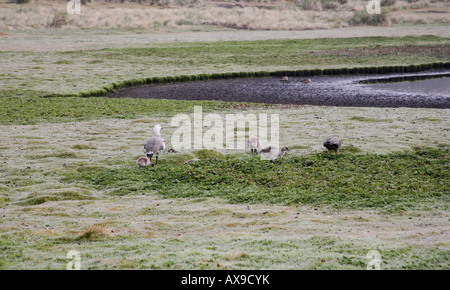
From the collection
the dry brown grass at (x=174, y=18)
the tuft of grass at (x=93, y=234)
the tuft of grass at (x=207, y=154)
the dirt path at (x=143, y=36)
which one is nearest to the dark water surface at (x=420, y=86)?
the tuft of grass at (x=207, y=154)

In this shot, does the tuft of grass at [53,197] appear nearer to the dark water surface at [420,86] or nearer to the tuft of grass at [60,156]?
the tuft of grass at [60,156]

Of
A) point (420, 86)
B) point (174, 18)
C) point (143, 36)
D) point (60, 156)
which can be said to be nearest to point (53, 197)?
point (60, 156)

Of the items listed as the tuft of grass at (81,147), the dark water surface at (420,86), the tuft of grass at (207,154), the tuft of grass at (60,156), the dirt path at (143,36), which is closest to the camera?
the tuft of grass at (207,154)

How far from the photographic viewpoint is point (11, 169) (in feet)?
56.9

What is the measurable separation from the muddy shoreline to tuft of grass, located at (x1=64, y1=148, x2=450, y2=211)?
14710 mm

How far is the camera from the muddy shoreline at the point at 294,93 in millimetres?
32562

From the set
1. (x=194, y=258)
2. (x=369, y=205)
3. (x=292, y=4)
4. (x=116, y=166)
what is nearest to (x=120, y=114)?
(x=116, y=166)

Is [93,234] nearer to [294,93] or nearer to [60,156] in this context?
[60,156]

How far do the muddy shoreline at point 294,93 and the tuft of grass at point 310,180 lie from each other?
14.7 m

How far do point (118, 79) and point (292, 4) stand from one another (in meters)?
87.6

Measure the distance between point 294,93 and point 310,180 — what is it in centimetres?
2128

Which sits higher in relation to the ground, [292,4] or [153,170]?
[292,4]

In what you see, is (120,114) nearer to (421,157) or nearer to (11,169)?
(11,169)

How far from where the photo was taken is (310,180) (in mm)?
15555
